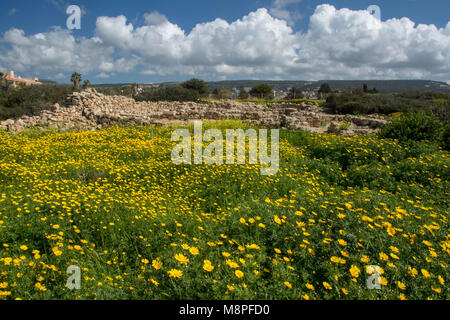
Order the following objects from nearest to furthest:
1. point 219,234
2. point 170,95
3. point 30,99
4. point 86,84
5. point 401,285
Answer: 1. point 401,285
2. point 219,234
3. point 30,99
4. point 170,95
5. point 86,84

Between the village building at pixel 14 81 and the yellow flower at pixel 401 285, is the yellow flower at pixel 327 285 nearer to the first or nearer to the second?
the yellow flower at pixel 401 285

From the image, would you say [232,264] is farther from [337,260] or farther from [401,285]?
[401,285]

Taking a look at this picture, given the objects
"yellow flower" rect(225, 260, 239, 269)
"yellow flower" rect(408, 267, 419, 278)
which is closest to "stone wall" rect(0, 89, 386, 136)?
"yellow flower" rect(408, 267, 419, 278)

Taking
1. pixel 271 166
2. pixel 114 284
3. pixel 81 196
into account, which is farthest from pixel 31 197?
pixel 271 166

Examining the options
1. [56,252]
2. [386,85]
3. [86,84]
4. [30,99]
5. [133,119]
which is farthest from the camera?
[386,85]

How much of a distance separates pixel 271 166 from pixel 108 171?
4.06 m

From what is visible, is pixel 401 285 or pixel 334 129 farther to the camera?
pixel 334 129

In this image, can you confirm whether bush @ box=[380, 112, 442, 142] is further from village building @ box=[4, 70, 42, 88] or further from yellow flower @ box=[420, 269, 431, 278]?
village building @ box=[4, 70, 42, 88]

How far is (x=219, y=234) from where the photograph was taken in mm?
3377

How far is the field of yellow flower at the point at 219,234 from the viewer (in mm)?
2393

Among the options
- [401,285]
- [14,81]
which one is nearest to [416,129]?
[401,285]

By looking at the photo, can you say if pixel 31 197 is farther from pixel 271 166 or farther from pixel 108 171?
pixel 271 166

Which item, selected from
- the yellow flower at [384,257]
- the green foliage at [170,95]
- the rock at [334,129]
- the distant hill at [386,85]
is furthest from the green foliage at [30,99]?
the distant hill at [386,85]

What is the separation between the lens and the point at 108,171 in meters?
6.34
